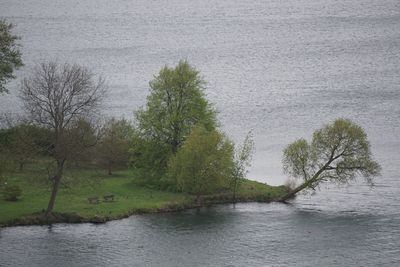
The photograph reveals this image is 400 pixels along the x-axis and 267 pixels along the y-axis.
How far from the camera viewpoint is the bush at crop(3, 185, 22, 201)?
8228 cm

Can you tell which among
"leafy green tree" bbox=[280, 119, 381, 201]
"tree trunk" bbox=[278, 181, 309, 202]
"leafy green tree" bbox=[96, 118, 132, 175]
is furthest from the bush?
"leafy green tree" bbox=[280, 119, 381, 201]

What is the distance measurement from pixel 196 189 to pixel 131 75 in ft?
264

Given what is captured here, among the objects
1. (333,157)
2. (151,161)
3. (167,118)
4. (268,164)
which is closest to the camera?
(333,157)

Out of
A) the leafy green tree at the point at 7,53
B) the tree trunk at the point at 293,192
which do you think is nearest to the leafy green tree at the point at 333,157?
the tree trunk at the point at 293,192

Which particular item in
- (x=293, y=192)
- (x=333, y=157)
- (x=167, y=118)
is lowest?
(x=293, y=192)

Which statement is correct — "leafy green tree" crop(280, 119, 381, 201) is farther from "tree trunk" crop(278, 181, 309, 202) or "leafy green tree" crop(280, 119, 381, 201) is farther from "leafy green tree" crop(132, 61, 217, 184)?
"leafy green tree" crop(132, 61, 217, 184)

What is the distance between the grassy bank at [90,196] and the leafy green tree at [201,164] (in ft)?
7.75

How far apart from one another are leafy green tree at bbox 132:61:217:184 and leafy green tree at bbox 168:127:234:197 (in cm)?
461

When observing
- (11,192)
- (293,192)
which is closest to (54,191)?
(11,192)

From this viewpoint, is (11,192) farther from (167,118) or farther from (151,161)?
(167,118)

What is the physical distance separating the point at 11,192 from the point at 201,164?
22.2 meters

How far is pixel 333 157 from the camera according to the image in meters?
93.7

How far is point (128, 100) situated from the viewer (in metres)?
141

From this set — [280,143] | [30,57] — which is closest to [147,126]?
[280,143]
